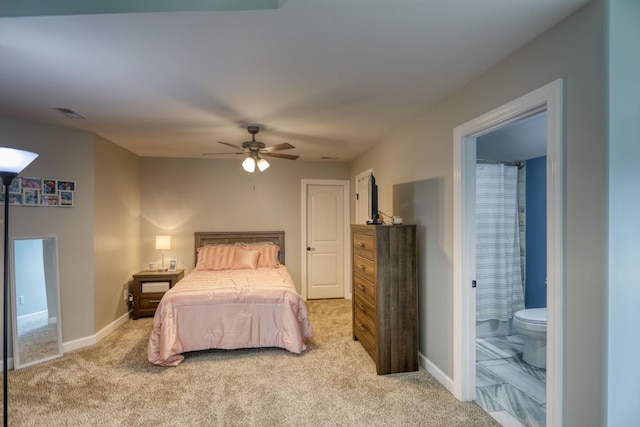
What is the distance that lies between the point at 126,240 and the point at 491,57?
474cm

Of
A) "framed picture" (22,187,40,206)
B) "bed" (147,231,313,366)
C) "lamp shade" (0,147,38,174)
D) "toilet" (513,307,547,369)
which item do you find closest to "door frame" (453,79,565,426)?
"toilet" (513,307,547,369)

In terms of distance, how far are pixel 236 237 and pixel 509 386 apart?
4039 mm

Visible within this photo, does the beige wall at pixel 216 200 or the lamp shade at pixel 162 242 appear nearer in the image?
the lamp shade at pixel 162 242

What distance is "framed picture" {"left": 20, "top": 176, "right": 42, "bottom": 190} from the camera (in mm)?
3104

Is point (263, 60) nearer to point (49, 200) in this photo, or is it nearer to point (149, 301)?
point (49, 200)

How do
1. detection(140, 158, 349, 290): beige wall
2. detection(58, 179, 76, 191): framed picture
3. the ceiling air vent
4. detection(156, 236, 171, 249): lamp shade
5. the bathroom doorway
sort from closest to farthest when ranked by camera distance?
the ceiling air vent → detection(58, 179, 76, 191): framed picture → the bathroom doorway → detection(156, 236, 171, 249): lamp shade → detection(140, 158, 349, 290): beige wall

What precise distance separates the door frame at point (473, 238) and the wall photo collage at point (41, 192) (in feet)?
12.9

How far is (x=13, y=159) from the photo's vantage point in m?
1.75

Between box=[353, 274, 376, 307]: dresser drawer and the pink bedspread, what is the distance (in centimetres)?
64

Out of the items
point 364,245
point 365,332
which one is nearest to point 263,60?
point 364,245

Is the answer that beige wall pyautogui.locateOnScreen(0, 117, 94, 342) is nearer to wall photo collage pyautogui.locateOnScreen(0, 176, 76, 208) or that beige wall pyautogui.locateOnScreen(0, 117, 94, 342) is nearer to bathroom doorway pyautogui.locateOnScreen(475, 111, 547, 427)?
wall photo collage pyautogui.locateOnScreen(0, 176, 76, 208)

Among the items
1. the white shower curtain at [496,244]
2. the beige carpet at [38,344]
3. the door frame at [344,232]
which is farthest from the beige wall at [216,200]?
the white shower curtain at [496,244]

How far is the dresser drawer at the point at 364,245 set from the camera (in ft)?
9.75

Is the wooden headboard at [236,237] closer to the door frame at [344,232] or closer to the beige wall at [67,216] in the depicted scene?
the door frame at [344,232]
